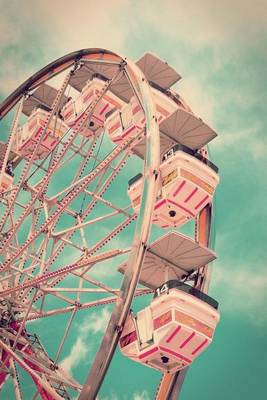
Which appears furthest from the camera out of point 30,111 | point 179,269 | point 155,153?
point 30,111

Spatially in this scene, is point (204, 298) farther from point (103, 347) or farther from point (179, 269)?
point (103, 347)

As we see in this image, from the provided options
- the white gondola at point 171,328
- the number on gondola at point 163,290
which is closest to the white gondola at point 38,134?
the number on gondola at point 163,290

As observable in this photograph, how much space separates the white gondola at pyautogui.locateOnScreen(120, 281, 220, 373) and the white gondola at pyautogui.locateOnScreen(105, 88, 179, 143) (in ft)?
15.2

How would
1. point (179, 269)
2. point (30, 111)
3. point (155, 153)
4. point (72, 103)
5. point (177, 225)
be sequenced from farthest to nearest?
1. point (30, 111)
2. point (72, 103)
3. point (177, 225)
4. point (179, 269)
5. point (155, 153)

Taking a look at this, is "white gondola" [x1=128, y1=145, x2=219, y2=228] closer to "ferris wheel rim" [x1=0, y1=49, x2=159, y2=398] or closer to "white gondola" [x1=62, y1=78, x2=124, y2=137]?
"ferris wheel rim" [x1=0, y1=49, x2=159, y2=398]

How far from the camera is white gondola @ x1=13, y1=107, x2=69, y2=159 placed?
1664 cm

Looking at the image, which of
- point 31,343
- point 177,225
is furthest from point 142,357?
point 31,343

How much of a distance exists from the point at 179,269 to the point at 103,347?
3.12 metres

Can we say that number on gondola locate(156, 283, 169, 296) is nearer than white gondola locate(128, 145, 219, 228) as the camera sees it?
Yes

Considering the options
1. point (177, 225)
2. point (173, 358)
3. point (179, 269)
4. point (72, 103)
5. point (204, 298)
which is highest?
point (72, 103)

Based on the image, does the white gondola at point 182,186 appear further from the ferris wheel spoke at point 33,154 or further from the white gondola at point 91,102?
the white gondola at point 91,102

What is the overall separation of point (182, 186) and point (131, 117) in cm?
295

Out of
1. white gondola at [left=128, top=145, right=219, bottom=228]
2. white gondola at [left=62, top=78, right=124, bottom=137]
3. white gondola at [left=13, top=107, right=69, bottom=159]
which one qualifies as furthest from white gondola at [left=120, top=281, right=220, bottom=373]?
white gondola at [left=13, top=107, right=69, bottom=159]

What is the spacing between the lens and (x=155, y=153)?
959 cm
